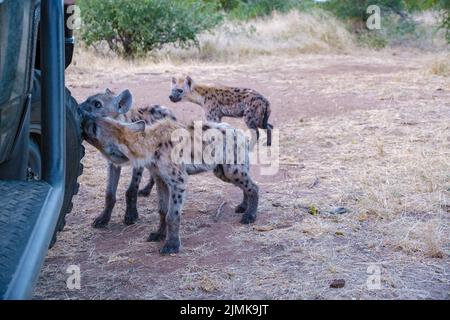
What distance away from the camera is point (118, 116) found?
17.5ft

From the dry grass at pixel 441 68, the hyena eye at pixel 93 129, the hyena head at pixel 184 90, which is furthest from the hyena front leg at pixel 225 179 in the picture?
the dry grass at pixel 441 68

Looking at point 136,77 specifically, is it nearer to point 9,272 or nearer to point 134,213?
point 134,213

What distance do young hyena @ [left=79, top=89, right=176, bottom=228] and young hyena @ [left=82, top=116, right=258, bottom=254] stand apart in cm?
35

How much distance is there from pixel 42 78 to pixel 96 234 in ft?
6.65

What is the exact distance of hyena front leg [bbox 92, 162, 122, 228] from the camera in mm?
5070

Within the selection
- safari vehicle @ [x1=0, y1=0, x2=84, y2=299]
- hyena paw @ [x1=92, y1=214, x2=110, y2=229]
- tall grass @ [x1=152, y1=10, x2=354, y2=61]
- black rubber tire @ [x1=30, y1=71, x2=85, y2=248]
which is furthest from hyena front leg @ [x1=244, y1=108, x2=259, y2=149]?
tall grass @ [x1=152, y1=10, x2=354, y2=61]

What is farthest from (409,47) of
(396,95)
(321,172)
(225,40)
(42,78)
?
(42,78)

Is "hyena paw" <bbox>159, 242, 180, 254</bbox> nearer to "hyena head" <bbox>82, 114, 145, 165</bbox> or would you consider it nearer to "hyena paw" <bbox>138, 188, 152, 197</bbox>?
"hyena head" <bbox>82, 114, 145, 165</bbox>

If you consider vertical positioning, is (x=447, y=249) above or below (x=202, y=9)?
below

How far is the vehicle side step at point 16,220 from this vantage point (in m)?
2.35

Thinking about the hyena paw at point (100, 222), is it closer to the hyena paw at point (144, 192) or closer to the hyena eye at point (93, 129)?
the hyena paw at point (144, 192)

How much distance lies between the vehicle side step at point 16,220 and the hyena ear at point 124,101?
90.8 inches

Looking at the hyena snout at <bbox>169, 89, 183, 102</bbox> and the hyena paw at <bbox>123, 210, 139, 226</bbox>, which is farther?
the hyena snout at <bbox>169, 89, 183, 102</bbox>
